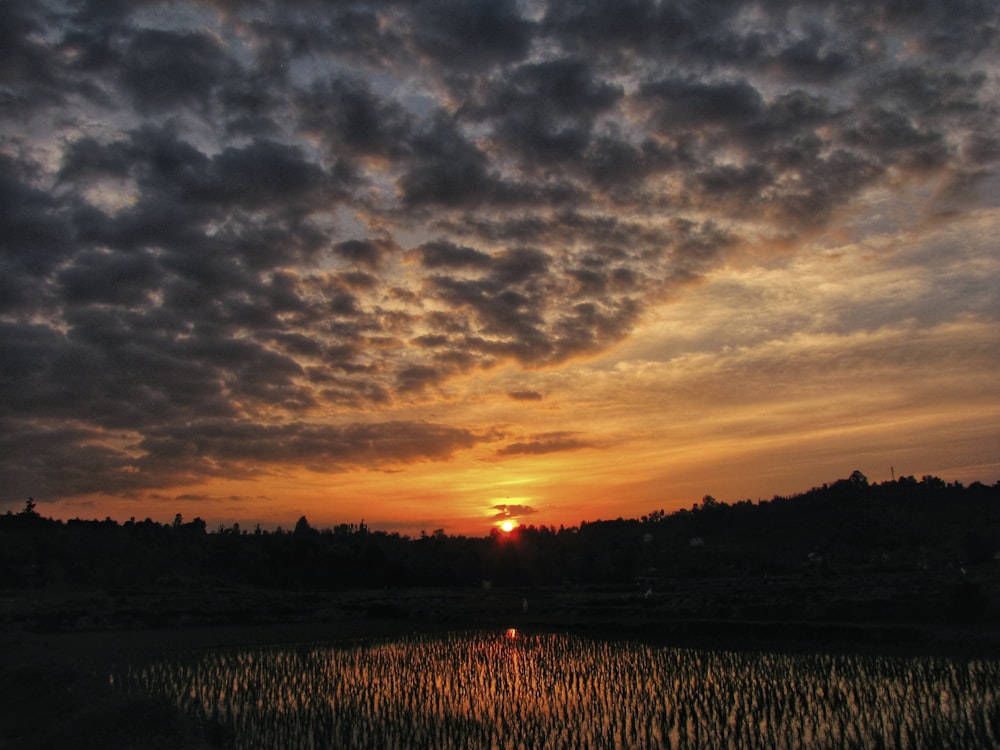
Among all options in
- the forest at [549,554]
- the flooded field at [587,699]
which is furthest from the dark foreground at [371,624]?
the forest at [549,554]

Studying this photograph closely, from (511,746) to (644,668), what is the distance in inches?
500

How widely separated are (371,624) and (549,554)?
206 ft

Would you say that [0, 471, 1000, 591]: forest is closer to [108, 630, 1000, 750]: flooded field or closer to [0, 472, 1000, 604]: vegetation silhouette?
[0, 472, 1000, 604]: vegetation silhouette

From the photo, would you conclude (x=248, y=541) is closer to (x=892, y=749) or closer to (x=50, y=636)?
(x=50, y=636)

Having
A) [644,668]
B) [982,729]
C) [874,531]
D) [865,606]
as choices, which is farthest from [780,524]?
[982,729]

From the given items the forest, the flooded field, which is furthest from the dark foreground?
the forest

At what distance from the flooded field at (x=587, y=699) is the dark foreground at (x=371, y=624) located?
8.06 ft

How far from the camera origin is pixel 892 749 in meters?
14.7

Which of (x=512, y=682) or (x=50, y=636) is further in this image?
(x=50, y=636)

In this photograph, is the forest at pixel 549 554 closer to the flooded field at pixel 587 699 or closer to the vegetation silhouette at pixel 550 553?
the vegetation silhouette at pixel 550 553

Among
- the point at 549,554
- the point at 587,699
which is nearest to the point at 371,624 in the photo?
the point at 587,699

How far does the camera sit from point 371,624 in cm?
5194

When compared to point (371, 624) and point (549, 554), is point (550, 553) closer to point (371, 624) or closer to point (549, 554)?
point (549, 554)

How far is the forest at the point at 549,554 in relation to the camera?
8256 cm
